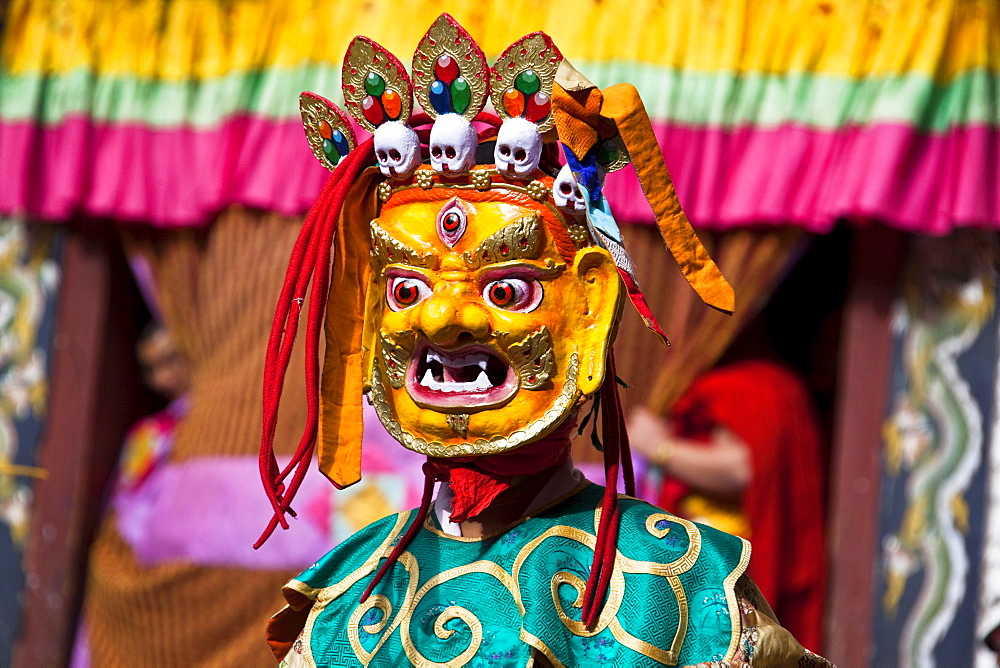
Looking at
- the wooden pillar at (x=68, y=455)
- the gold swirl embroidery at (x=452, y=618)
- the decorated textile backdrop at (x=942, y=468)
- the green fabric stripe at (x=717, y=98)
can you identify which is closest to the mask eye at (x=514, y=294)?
the gold swirl embroidery at (x=452, y=618)

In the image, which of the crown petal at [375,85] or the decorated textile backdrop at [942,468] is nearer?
the crown petal at [375,85]

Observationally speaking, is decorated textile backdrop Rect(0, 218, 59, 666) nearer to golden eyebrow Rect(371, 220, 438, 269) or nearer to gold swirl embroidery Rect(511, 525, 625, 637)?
golden eyebrow Rect(371, 220, 438, 269)

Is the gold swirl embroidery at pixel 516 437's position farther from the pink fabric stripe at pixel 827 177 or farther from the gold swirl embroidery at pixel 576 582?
the pink fabric stripe at pixel 827 177

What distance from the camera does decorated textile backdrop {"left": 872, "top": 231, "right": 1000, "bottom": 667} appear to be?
3094 mm

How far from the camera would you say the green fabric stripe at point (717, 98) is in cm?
309

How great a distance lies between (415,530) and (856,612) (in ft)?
5.48

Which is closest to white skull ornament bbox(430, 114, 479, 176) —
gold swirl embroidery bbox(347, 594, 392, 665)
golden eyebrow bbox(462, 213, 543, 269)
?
golden eyebrow bbox(462, 213, 543, 269)

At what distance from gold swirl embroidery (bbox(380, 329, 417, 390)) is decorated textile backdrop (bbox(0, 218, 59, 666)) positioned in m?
2.13

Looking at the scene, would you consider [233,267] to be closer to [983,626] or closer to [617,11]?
[617,11]

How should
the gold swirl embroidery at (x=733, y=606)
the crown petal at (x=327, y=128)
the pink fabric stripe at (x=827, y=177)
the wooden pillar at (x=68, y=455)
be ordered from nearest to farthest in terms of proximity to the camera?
1. the gold swirl embroidery at (x=733, y=606)
2. the crown petal at (x=327, y=128)
3. the pink fabric stripe at (x=827, y=177)
4. the wooden pillar at (x=68, y=455)

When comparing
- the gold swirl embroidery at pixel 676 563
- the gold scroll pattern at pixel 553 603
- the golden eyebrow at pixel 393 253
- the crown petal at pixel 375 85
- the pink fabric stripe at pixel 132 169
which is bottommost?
the gold scroll pattern at pixel 553 603

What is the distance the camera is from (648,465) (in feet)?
10.7

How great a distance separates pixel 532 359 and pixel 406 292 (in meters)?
0.18

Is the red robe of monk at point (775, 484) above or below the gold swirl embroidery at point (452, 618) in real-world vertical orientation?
below
